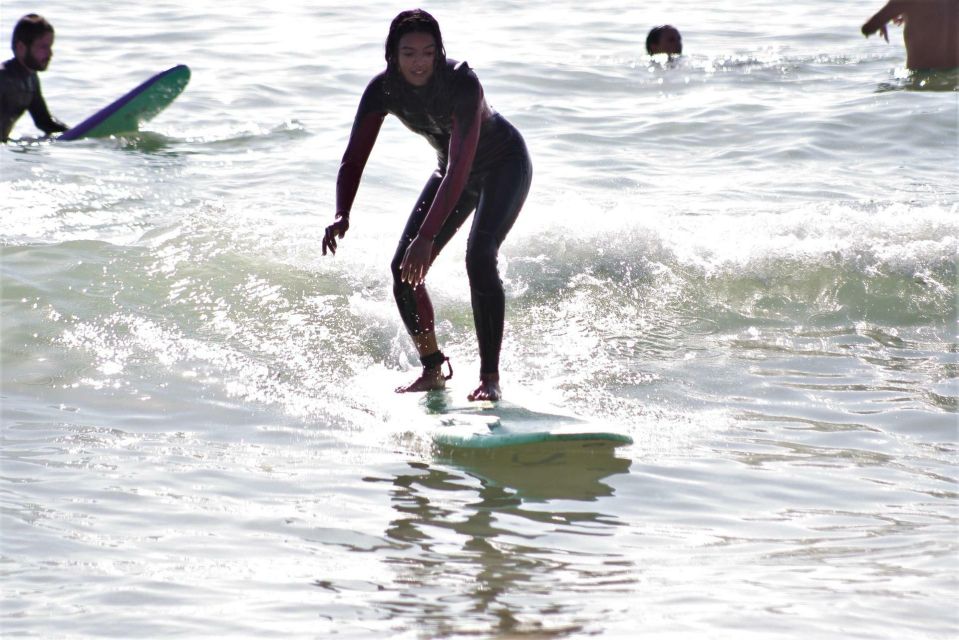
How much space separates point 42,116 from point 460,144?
6.77 metres

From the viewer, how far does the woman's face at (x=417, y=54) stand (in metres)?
4.37

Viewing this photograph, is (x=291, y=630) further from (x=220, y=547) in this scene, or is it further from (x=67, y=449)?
(x=67, y=449)

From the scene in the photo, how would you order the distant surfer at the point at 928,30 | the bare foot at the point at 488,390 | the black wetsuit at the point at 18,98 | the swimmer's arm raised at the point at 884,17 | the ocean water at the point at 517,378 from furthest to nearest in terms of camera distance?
the distant surfer at the point at 928,30 → the swimmer's arm raised at the point at 884,17 → the black wetsuit at the point at 18,98 → the bare foot at the point at 488,390 → the ocean water at the point at 517,378

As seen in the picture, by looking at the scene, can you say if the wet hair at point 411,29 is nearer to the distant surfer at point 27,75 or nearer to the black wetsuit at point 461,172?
the black wetsuit at point 461,172

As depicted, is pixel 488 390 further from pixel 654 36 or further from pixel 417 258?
pixel 654 36

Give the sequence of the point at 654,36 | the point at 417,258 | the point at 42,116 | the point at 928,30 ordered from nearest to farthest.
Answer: the point at 417,258, the point at 42,116, the point at 928,30, the point at 654,36

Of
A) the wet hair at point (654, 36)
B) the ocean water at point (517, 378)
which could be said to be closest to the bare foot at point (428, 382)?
the ocean water at point (517, 378)

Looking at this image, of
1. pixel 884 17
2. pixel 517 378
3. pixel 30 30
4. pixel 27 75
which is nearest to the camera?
pixel 517 378

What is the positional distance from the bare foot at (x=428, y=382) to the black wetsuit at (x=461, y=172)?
196 mm

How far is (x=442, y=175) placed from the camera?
4906 mm

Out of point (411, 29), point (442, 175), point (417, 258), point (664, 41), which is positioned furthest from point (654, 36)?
point (417, 258)

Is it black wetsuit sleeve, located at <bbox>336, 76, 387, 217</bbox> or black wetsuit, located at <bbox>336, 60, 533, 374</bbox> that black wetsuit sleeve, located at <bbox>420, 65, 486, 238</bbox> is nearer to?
black wetsuit, located at <bbox>336, 60, 533, 374</bbox>

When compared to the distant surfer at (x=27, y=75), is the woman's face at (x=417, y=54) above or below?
below

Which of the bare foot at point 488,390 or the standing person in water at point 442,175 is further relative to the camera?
the bare foot at point 488,390
